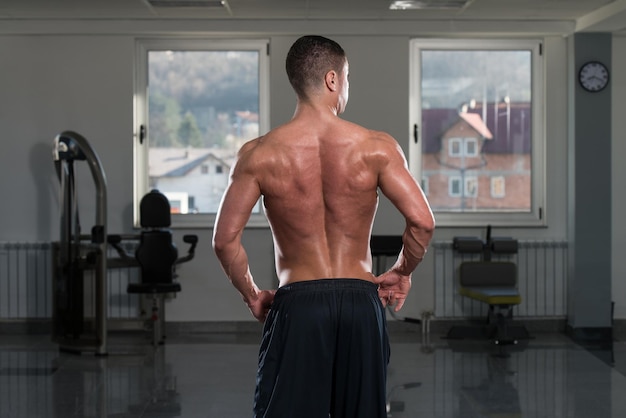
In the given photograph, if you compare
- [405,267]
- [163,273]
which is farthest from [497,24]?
[405,267]

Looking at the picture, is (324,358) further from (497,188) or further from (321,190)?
(497,188)

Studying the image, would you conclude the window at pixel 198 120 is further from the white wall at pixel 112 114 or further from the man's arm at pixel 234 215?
the man's arm at pixel 234 215

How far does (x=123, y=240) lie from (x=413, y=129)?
2461 millimetres

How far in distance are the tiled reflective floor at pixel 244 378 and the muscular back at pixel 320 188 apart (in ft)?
7.90

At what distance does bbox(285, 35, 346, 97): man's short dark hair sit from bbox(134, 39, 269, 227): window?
4.96 metres

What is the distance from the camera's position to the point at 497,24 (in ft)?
23.9

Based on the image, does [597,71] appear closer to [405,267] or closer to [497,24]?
[497,24]

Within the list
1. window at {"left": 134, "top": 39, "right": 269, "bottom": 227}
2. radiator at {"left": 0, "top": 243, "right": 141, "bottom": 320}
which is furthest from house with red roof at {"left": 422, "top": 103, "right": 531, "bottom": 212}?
radiator at {"left": 0, "top": 243, "right": 141, "bottom": 320}

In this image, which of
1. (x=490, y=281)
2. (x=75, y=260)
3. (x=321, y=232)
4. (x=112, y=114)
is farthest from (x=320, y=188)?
(x=112, y=114)

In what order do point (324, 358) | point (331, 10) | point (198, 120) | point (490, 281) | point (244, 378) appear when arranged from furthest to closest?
1. point (198, 120)
2. point (490, 281)
3. point (331, 10)
4. point (244, 378)
5. point (324, 358)

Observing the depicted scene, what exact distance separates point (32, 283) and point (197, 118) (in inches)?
73.3

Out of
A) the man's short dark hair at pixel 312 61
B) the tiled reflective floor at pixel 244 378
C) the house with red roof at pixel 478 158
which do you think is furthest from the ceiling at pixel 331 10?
the man's short dark hair at pixel 312 61

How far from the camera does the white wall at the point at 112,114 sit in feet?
24.2

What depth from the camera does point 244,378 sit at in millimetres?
5703
